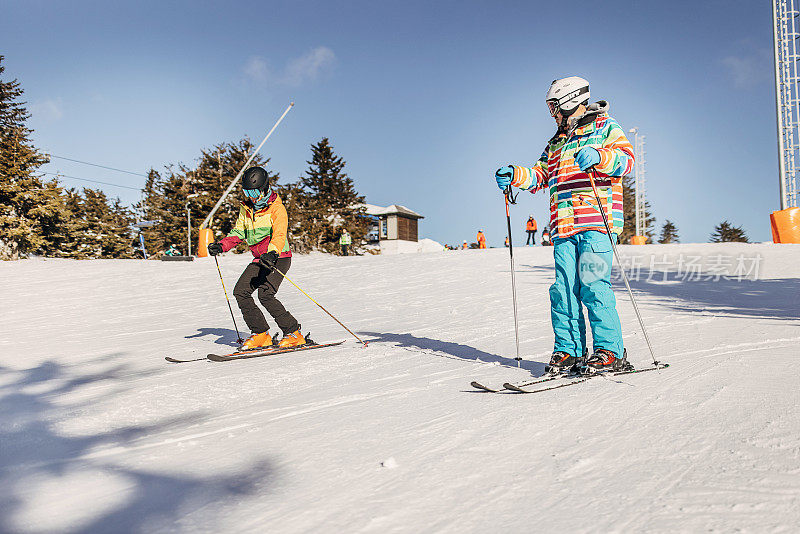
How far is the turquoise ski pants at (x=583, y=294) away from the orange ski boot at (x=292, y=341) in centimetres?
292

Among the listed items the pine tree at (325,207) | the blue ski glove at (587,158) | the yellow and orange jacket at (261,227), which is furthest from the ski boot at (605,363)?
the pine tree at (325,207)

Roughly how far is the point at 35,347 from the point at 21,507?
17.7 feet

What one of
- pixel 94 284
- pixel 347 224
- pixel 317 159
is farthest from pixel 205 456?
pixel 317 159

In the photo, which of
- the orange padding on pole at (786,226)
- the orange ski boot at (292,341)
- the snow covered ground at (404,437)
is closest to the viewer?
the snow covered ground at (404,437)

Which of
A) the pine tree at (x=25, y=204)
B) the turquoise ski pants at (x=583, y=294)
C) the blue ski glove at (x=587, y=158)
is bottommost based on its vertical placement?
the turquoise ski pants at (x=583, y=294)

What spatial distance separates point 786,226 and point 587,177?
19.5 meters

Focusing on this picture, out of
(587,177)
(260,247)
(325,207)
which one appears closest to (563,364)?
(587,177)

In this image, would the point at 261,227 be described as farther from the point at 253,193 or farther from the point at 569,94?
the point at 569,94

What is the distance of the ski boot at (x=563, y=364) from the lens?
142 inches

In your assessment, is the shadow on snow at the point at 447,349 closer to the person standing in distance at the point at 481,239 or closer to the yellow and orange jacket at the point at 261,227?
the yellow and orange jacket at the point at 261,227

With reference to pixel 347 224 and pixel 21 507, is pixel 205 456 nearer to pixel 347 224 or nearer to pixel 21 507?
pixel 21 507

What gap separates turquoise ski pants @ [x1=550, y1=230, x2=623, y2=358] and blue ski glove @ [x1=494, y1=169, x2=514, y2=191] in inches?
22.1

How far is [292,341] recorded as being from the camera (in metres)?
5.62

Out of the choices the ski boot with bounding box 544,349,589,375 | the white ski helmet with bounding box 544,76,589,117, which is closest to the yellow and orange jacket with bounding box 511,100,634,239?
the white ski helmet with bounding box 544,76,589,117
